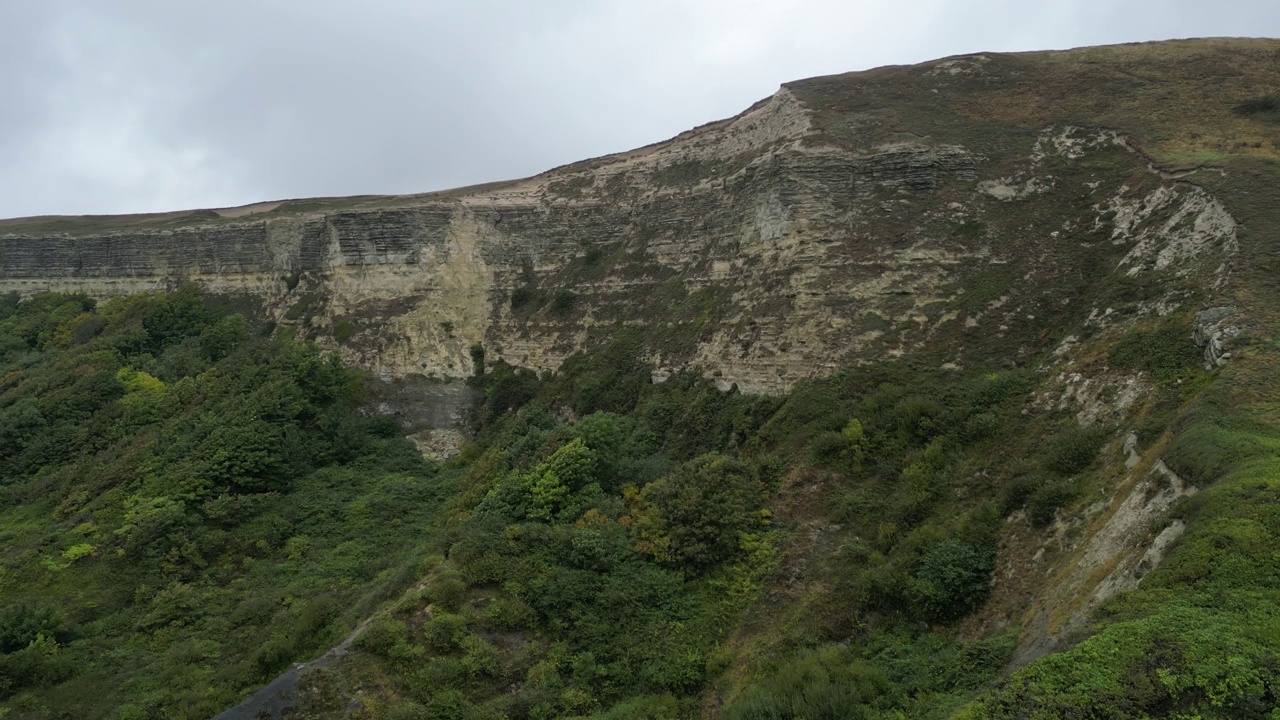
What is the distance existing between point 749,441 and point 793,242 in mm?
8072

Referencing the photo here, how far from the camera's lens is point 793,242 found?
24.1m

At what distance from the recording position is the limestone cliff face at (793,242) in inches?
779

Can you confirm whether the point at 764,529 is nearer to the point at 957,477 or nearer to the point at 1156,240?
the point at 957,477

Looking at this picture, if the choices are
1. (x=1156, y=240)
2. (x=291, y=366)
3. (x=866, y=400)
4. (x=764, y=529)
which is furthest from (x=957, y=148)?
(x=291, y=366)

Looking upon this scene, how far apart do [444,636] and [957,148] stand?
23.1 metres

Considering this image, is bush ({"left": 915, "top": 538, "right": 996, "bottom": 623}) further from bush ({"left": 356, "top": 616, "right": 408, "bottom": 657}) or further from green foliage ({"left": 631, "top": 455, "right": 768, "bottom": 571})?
bush ({"left": 356, "top": 616, "right": 408, "bottom": 657})

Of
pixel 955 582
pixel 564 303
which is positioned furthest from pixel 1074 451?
pixel 564 303

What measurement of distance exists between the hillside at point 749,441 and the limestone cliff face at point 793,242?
0.16m

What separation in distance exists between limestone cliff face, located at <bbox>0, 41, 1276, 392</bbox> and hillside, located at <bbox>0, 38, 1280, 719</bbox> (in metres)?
0.16

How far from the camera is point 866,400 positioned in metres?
18.3

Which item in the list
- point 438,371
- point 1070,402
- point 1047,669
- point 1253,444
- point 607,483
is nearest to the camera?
point 1047,669

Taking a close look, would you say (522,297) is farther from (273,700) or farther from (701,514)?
(273,700)

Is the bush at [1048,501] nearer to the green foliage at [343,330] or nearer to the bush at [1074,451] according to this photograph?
the bush at [1074,451]

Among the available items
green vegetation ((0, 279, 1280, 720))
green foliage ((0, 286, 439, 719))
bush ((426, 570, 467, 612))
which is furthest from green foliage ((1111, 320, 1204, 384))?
green foliage ((0, 286, 439, 719))
